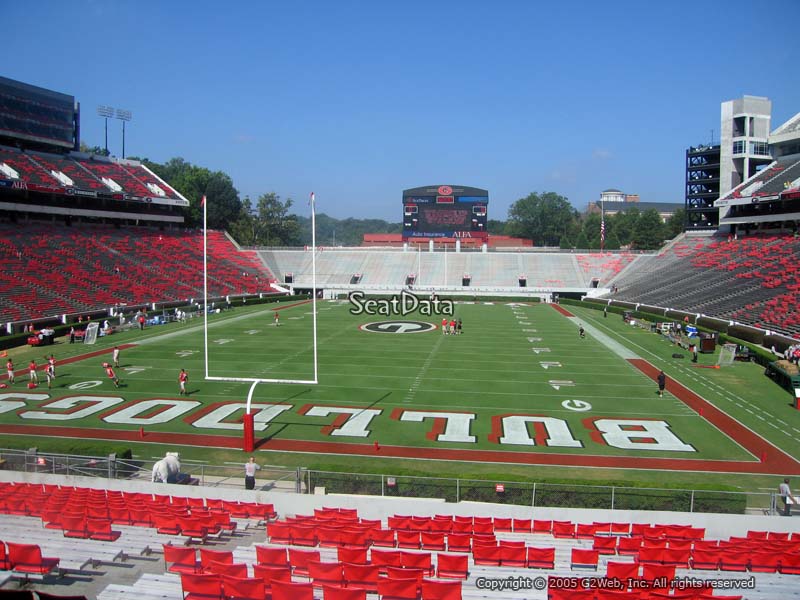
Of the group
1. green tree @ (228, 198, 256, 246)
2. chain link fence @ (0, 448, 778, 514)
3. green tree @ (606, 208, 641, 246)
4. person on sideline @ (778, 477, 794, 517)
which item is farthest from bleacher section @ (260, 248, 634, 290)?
chain link fence @ (0, 448, 778, 514)

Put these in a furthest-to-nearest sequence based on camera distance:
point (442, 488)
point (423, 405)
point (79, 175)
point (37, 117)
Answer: point (79, 175) < point (37, 117) < point (423, 405) < point (442, 488)

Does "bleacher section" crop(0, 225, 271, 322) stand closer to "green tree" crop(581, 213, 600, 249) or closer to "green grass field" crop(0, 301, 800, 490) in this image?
"green grass field" crop(0, 301, 800, 490)

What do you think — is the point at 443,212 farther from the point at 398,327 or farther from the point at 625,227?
the point at 625,227

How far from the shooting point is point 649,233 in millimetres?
88438

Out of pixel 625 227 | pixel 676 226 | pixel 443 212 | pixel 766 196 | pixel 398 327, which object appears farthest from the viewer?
pixel 625 227

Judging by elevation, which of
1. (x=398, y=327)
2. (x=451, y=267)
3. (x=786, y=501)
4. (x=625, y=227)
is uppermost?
(x=625, y=227)

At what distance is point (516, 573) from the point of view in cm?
809

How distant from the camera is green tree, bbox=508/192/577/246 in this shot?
118m

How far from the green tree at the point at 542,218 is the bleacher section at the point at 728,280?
187 ft

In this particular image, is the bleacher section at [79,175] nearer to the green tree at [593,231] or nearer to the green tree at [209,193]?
the green tree at [209,193]

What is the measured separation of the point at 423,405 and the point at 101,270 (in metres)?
33.2

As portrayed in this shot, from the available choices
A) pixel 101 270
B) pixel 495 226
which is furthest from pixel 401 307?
pixel 495 226

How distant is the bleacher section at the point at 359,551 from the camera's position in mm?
7094

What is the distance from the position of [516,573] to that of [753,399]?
17116mm
